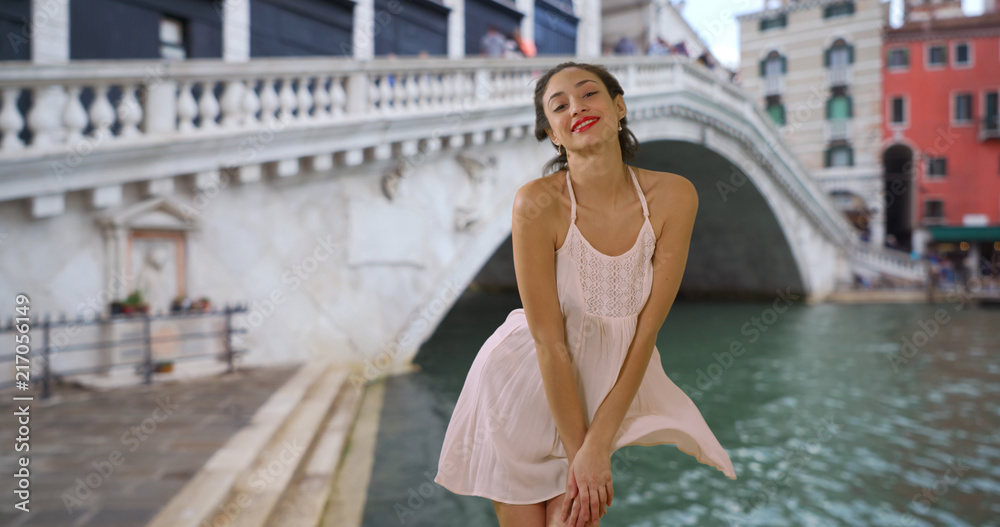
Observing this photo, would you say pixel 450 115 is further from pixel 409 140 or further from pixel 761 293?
pixel 761 293

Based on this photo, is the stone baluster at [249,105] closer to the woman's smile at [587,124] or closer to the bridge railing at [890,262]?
the woman's smile at [587,124]

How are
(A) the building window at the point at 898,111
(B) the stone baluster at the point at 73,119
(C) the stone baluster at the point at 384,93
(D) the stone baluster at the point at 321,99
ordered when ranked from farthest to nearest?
1. (A) the building window at the point at 898,111
2. (C) the stone baluster at the point at 384,93
3. (D) the stone baluster at the point at 321,99
4. (B) the stone baluster at the point at 73,119

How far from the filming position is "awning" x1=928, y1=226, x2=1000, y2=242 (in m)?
21.1

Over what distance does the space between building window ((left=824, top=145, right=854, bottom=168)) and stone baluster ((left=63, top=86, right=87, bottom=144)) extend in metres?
25.4

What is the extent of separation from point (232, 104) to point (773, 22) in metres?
24.8

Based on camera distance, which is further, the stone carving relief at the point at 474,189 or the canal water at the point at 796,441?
the stone carving relief at the point at 474,189

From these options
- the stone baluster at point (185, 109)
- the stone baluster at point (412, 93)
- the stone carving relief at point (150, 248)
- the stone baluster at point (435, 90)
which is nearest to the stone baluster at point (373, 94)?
the stone baluster at point (412, 93)

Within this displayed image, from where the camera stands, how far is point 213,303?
620cm

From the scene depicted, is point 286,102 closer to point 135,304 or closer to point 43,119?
point 43,119

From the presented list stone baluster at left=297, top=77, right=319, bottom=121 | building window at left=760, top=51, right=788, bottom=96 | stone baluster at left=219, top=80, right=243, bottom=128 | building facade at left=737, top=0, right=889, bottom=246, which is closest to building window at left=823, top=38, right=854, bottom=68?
building facade at left=737, top=0, right=889, bottom=246

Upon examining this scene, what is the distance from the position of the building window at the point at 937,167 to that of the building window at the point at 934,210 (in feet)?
3.06

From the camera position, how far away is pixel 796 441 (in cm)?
520

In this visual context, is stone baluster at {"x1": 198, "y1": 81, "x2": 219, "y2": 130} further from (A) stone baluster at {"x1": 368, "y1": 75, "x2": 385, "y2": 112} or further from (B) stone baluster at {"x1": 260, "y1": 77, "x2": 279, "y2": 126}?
(A) stone baluster at {"x1": 368, "y1": 75, "x2": 385, "y2": 112}

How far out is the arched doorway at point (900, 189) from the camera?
2330cm
